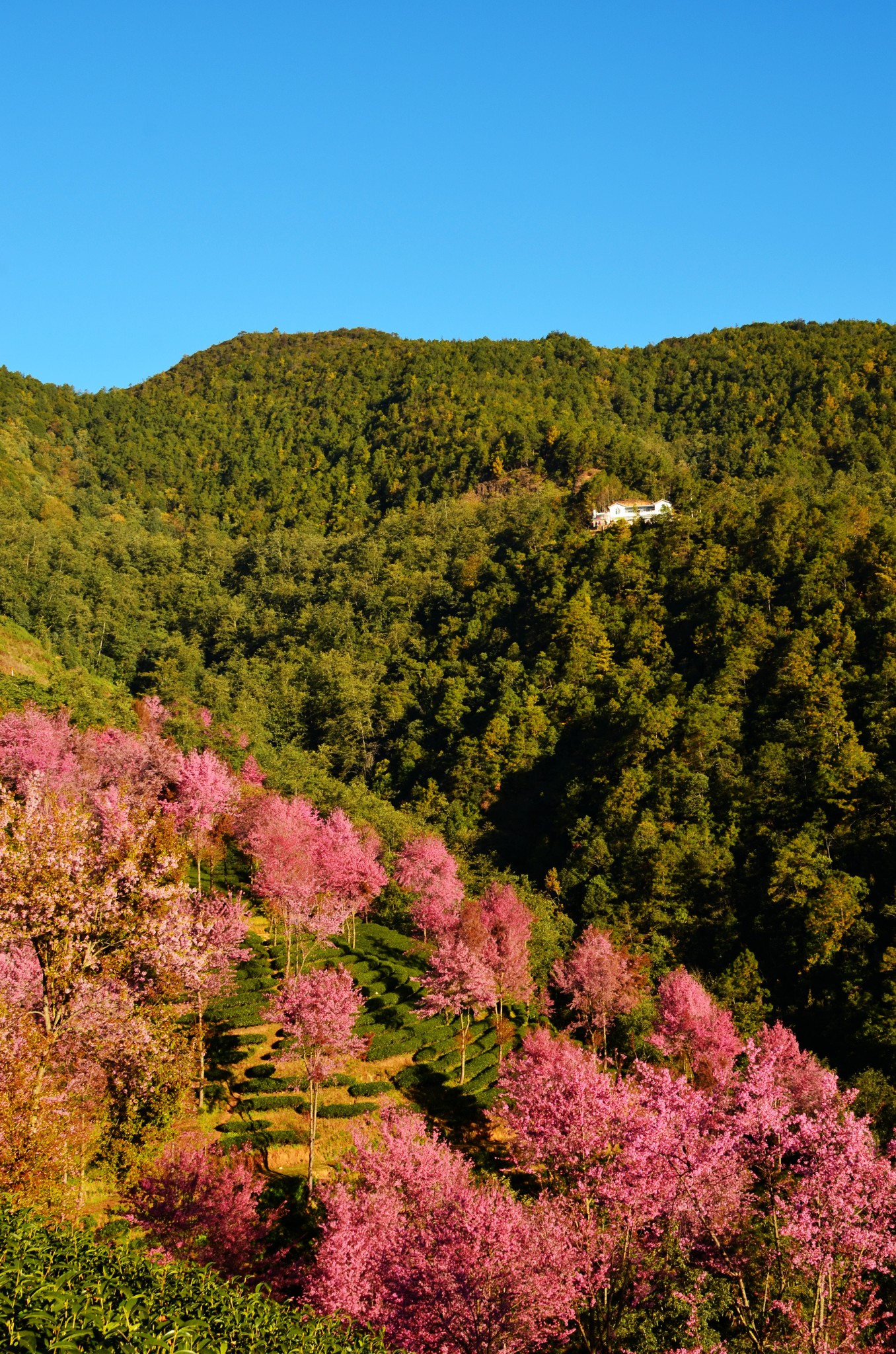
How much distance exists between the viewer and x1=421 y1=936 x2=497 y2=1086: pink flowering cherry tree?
36188mm

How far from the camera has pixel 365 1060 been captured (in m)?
33.7

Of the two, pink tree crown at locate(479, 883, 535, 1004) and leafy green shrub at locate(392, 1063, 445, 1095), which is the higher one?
pink tree crown at locate(479, 883, 535, 1004)

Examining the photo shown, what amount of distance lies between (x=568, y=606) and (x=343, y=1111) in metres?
65.8

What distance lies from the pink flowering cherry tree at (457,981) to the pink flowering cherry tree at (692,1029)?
7.29 metres

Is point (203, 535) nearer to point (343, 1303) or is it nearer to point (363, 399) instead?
point (363, 399)

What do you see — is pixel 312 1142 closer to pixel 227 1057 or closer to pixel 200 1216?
pixel 200 1216

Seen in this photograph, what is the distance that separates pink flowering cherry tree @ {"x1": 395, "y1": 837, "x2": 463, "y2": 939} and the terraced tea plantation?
514cm

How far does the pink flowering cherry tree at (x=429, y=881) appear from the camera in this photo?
48.3 meters

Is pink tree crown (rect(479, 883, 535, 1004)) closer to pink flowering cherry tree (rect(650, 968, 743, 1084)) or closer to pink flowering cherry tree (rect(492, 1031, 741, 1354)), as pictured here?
pink flowering cherry tree (rect(650, 968, 743, 1084))

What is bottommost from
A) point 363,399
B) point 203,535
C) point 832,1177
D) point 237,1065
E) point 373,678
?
point 237,1065

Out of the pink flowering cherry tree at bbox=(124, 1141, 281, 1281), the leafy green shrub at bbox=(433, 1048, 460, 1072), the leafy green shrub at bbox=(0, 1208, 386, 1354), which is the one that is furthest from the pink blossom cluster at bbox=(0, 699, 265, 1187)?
the leafy green shrub at bbox=(433, 1048, 460, 1072)

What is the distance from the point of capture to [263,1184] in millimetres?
23656

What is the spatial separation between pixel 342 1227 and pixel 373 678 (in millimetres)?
87740

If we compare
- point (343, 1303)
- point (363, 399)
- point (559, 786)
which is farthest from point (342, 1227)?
point (363, 399)
